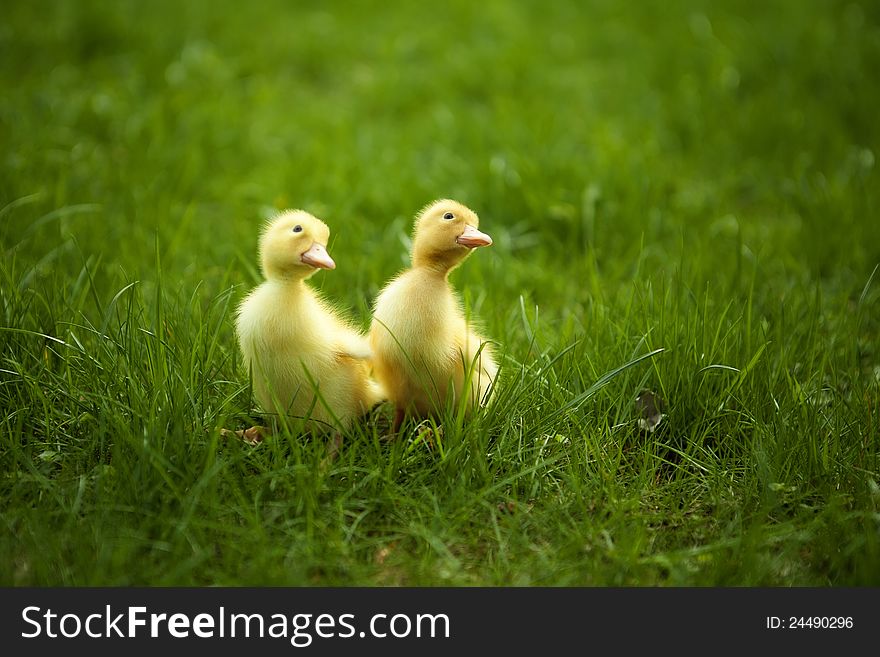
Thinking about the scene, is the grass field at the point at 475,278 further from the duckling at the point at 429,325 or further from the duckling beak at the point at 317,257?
the duckling beak at the point at 317,257

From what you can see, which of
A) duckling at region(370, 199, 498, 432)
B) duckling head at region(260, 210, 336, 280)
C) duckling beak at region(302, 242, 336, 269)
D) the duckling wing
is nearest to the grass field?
duckling at region(370, 199, 498, 432)

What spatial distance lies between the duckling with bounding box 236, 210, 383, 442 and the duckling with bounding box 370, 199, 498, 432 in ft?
0.36

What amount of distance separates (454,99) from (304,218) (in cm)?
419

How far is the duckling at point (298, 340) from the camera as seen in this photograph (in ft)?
8.81

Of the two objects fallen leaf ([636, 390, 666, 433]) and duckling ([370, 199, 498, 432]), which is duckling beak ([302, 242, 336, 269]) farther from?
fallen leaf ([636, 390, 666, 433])

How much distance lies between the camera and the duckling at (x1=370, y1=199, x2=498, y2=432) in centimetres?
278

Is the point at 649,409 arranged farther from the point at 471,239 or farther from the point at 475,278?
the point at 475,278

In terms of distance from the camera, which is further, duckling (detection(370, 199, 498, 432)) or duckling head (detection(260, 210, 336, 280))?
duckling (detection(370, 199, 498, 432))

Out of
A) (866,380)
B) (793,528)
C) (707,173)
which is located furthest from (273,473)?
(707,173)

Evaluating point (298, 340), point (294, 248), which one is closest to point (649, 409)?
point (298, 340)

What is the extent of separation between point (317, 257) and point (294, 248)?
0.08 meters

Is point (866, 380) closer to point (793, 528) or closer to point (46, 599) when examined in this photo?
point (793, 528)

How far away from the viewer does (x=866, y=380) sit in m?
3.63

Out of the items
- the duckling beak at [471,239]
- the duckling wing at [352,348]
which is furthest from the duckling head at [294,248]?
the duckling beak at [471,239]
